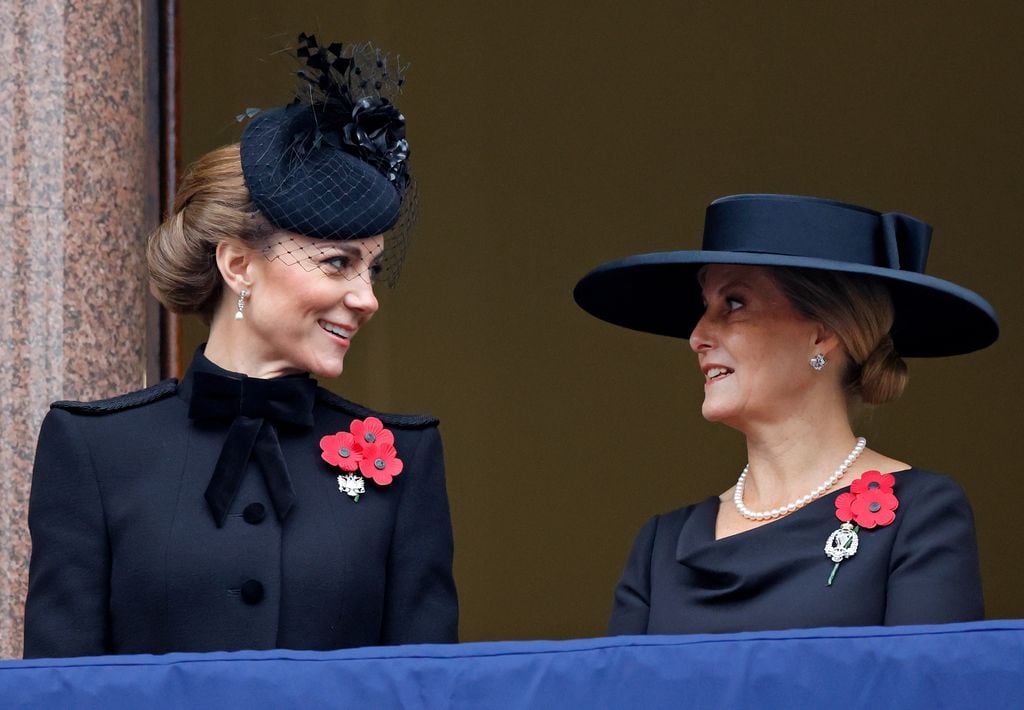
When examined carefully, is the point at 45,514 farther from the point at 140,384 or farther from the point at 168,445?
the point at 140,384

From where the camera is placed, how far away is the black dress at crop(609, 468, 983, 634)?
2.74 meters

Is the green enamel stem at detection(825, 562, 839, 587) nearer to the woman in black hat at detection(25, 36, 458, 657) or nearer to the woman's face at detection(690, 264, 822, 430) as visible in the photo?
the woman's face at detection(690, 264, 822, 430)

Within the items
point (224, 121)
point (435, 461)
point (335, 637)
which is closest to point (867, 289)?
point (435, 461)

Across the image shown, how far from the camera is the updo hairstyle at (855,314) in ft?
9.96

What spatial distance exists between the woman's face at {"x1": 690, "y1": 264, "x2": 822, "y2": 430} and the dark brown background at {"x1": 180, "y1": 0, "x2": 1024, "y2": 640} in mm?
3572

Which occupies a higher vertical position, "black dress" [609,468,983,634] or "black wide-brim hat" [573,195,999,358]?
"black wide-brim hat" [573,195,999,358]

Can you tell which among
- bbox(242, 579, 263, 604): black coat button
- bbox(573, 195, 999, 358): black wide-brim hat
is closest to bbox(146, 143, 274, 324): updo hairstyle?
bbox(242, 579, 263, 604): black coat button

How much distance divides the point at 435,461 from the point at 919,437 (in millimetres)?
3990

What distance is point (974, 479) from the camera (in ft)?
21.6

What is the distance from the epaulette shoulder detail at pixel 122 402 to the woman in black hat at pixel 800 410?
841mm

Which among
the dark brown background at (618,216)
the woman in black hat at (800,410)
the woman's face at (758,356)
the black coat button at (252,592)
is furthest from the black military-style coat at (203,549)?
the dark brown background at (618,216)

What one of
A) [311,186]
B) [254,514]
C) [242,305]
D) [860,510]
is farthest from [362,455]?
[860,510]

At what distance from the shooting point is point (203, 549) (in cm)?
279

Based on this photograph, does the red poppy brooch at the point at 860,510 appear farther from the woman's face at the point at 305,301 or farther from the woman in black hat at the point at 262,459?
the woman's face at the point at 305,301
